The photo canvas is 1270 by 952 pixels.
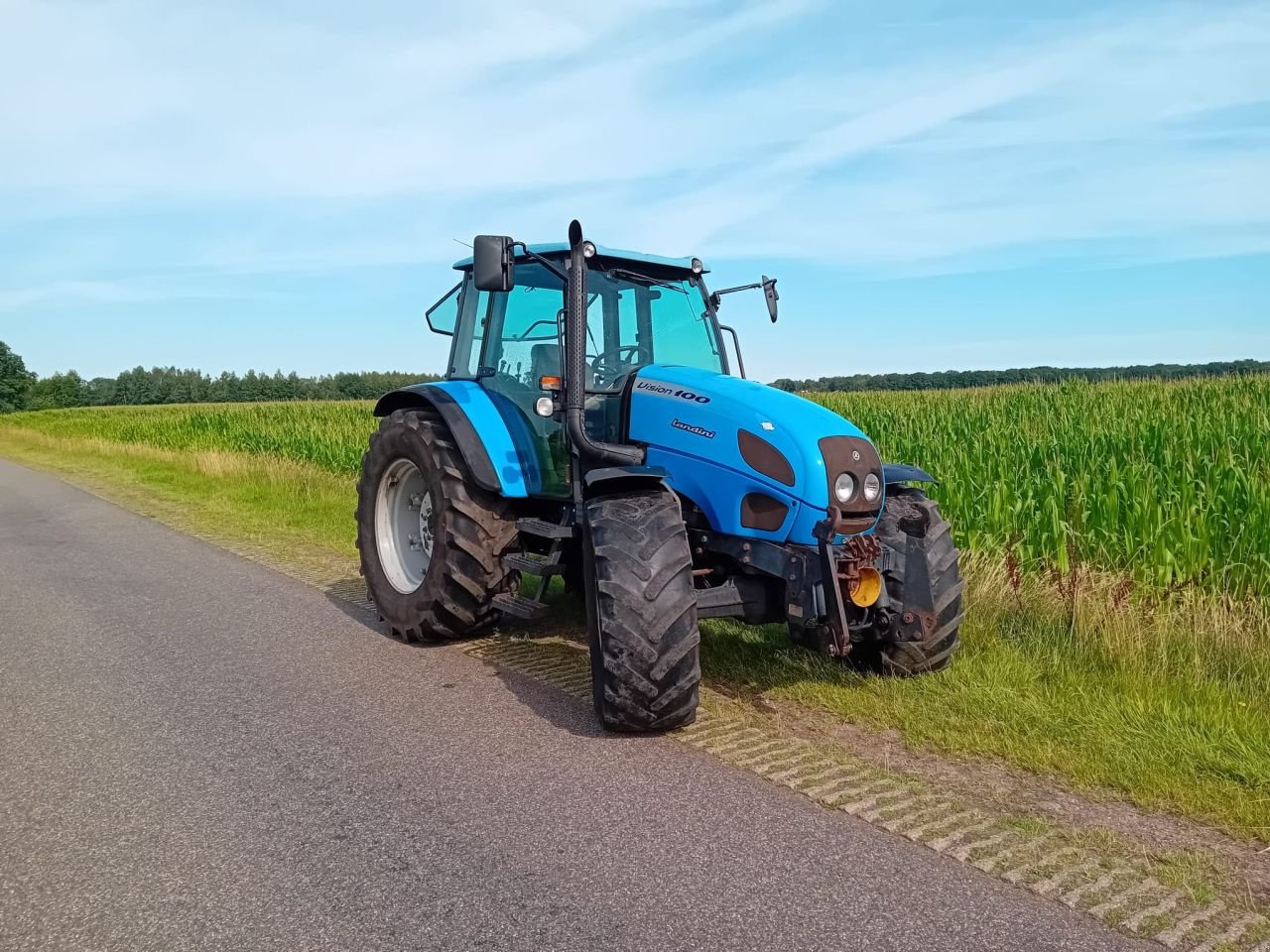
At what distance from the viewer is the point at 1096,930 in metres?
2.71

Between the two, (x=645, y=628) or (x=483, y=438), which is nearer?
(x=645, y=628)

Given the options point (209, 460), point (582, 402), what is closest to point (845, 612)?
point (582, 402)

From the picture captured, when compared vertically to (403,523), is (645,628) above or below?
below

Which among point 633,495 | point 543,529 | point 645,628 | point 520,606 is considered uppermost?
point 633,495

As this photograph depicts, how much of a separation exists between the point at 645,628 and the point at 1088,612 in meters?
2.81

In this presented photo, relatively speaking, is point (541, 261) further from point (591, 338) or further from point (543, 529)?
point (543, 529)

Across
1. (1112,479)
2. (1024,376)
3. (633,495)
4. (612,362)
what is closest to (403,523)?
(612,362)

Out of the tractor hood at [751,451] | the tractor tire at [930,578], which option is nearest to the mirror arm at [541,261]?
the tractor hood at [751,451]

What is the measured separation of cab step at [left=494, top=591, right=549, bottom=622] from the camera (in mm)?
5238

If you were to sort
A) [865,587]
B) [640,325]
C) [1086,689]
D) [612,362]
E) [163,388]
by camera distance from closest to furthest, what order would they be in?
[865,587] < [1086,689] < [612,362] < [640,325] < [163,388]

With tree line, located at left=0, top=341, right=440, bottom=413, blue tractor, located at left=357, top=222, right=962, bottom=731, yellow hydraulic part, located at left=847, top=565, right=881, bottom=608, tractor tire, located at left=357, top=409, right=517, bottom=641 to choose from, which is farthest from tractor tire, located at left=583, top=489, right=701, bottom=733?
tree line, located at left=0, top=341, right=440, bottom=413

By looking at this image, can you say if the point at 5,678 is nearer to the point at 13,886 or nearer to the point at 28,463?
the point at 13,886

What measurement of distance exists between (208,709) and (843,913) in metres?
3.09

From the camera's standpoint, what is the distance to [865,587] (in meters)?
4.32
